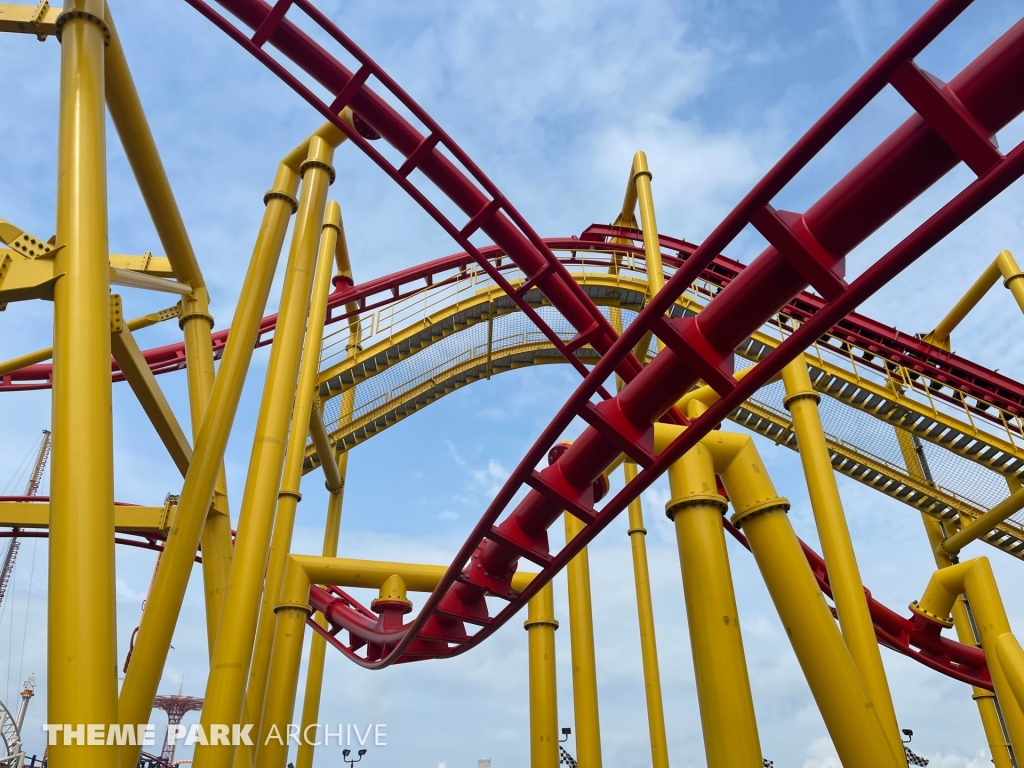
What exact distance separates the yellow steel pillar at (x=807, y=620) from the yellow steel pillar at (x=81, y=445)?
283 centimetres

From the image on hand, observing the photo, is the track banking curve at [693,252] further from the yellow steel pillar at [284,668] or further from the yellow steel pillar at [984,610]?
the yellow steel pillar at [984,610]

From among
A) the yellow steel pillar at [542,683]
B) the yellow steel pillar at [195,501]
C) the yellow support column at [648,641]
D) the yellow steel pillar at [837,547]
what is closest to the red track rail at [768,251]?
the yellow steel pillar at [195,501]

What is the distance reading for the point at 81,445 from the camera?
2.47 m

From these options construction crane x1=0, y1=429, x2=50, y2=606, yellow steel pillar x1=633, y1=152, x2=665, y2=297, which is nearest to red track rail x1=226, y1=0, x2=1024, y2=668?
yellow steel pillar x1=633, y1=152, x2=665, y2=297

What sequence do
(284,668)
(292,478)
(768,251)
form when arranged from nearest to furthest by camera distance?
(768,251) < (284,668) < (292,478)

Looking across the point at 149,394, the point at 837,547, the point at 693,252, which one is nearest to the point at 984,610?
the point at 837,547

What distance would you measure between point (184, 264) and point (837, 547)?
4.74 m

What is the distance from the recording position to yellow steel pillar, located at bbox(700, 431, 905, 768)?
134 inches

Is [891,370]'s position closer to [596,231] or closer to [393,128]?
[596,231]

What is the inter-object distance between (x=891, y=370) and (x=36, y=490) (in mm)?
33846

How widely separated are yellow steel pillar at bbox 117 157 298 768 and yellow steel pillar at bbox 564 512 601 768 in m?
3.73

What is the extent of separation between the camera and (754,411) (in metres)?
10.1

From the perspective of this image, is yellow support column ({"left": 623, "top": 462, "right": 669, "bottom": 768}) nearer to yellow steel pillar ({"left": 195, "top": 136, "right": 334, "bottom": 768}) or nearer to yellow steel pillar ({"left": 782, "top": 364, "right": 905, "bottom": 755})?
yellow steel pillar ({"left": 782, "top": 364, "right": 905, "bottom": 755})

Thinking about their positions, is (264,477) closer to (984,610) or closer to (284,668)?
(284,668)
